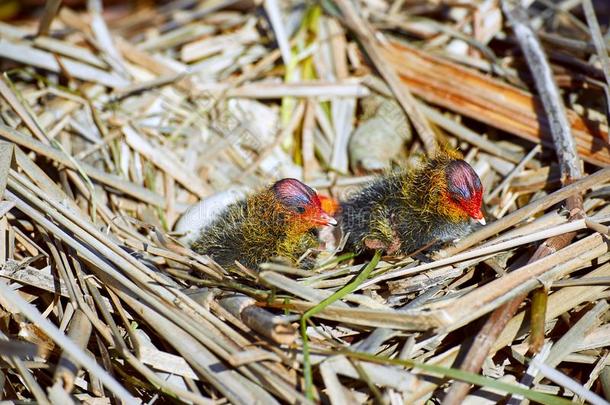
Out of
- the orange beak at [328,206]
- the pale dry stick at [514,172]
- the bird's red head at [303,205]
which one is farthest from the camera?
the pale dry stick at [514,172]

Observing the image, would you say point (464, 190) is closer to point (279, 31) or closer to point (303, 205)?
point (303, 205)

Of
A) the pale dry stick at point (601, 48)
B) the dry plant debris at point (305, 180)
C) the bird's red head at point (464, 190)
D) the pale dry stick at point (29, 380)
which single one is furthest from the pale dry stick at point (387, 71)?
the pale dry stick at point (29, 380)

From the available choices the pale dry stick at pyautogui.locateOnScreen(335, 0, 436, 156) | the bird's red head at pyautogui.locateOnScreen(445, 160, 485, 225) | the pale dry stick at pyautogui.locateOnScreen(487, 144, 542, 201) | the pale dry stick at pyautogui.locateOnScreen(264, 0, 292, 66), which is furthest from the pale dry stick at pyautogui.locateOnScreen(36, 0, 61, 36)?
the pale dry stick at pyautogui.locateOnScreen(487, 144, 542, 201)

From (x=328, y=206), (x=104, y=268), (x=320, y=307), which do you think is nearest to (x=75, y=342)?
(x=104, y=268)

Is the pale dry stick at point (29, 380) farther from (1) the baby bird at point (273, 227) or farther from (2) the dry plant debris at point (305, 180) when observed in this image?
(1) the baby bird at point (273, 227)

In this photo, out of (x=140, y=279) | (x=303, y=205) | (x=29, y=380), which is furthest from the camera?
(x=303, y=205)
